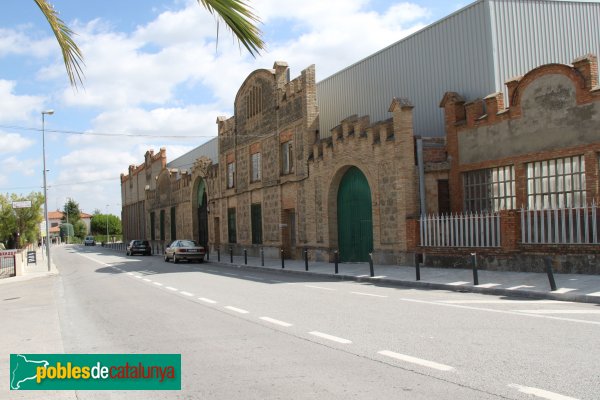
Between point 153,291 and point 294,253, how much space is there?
13.2 meters

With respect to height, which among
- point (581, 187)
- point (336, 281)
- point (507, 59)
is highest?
point (507, 59)

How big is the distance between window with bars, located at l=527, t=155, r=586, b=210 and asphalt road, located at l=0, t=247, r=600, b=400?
5.05 m

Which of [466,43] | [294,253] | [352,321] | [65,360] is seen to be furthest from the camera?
[294,253]

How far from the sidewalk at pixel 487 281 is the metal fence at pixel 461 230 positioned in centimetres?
97

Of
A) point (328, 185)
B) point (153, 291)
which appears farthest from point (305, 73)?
point (153, 291)

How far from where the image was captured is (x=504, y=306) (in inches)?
444

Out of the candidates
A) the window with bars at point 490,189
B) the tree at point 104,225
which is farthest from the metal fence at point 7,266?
the tree at point 104,225

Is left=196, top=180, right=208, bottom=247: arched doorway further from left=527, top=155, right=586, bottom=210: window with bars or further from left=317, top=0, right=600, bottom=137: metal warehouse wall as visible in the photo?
left=527, top=155, right=586, bottom=210: window with bars

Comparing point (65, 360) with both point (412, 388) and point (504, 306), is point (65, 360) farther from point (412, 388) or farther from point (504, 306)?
point (504, 306)

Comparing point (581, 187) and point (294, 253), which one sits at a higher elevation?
point (581, 187)

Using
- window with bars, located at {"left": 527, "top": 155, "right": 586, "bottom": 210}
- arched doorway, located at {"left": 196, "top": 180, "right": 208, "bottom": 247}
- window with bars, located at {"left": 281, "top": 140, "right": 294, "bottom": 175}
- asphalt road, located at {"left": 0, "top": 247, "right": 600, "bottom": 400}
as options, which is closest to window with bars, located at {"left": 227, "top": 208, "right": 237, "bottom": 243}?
arched doorway, located at {"left": 196, "top": 180, "right": 208, "bottom": 247}

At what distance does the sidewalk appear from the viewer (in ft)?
40.8

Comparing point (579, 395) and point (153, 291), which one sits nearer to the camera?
point (579, 395)

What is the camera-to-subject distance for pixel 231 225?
38.4 metres
